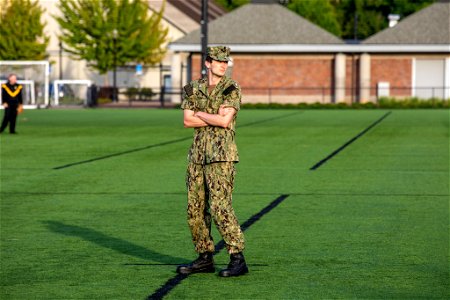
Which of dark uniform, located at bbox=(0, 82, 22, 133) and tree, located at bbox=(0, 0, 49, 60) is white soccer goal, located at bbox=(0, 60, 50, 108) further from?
dark uniform, located at bbox=(0, 82, 22, 133)

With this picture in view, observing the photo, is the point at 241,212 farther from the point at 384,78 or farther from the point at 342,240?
the point at 384,78

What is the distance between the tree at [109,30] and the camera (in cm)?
8025

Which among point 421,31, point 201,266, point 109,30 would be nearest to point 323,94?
point 421,31

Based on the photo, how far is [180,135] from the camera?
3212 centimetres

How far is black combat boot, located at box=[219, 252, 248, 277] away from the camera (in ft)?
30.2

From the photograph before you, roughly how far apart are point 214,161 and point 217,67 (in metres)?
0.73

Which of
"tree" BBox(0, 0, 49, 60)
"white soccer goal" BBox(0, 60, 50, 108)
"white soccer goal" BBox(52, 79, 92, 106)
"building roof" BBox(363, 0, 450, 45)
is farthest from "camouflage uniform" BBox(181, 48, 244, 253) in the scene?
"tree" BBox(0, 0, 49, 60)

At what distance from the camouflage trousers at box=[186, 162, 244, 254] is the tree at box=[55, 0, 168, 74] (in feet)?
231

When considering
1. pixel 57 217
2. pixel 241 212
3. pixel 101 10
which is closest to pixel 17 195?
pixel 57 217

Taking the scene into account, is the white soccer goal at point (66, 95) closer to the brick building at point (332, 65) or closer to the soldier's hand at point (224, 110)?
the brick building at point (332, 65)

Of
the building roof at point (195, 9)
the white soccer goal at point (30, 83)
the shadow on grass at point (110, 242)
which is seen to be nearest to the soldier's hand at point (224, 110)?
the shadow on grass at point (110, 242)

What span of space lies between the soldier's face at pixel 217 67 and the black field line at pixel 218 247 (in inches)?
67.8

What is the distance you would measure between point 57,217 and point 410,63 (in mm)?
56326

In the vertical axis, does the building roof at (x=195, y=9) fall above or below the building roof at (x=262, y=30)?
above
